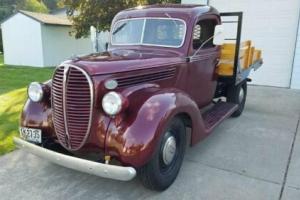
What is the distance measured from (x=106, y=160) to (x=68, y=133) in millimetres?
552

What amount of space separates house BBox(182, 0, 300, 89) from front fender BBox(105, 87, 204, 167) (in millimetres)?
7721

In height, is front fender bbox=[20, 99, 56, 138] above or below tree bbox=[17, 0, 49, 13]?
below

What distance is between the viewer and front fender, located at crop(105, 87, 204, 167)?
2.84 m

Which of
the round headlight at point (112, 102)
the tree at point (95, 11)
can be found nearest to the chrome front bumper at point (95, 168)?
the round headlight at point (112, 102)

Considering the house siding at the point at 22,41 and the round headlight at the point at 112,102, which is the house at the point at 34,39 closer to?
the house siding at the point at 22,41

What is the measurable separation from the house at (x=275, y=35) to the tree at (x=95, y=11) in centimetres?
334

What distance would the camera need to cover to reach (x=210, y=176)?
12.2 ft

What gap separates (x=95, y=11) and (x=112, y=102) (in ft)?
33.6

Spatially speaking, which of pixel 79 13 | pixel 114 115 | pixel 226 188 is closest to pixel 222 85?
pixel 226 188

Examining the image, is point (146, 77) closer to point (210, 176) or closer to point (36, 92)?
point (36, 92)

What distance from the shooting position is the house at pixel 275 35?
9.38 m

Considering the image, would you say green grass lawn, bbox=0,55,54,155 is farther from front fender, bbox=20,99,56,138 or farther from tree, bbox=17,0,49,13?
tree, bbox=17,0,49,13

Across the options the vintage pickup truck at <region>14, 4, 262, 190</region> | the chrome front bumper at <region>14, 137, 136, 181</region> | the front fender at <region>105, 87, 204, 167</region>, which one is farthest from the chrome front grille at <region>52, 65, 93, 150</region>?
the front fender at <region>105, 87, 204, 167</region>

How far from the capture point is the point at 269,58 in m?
9.91
